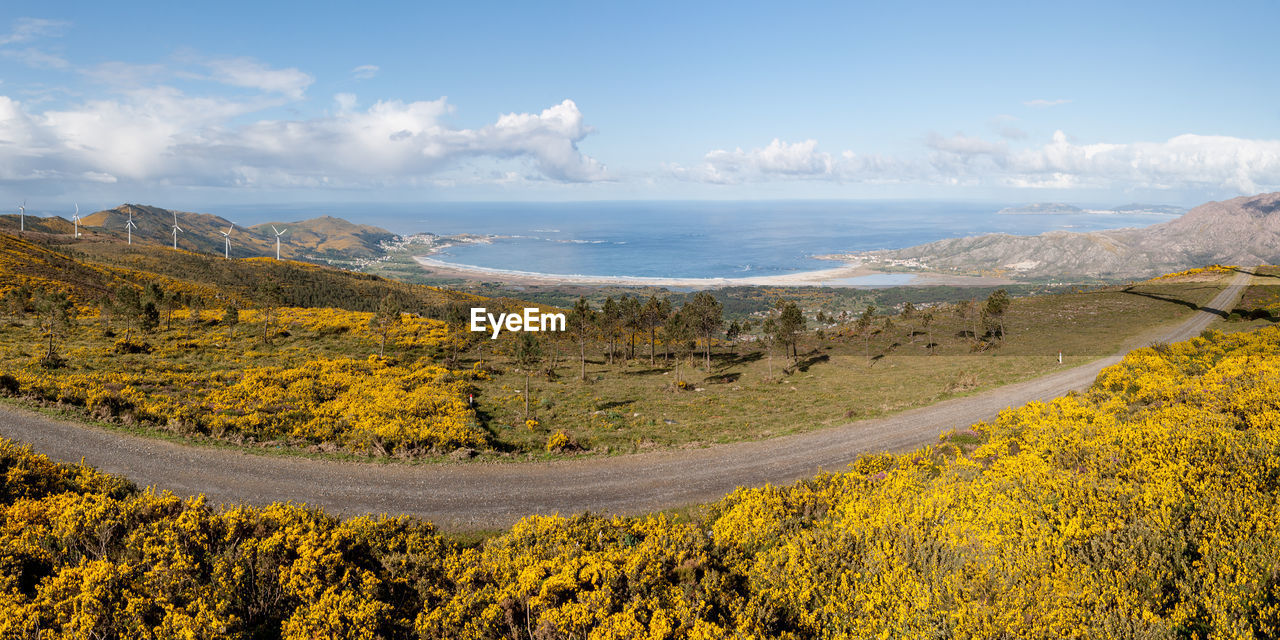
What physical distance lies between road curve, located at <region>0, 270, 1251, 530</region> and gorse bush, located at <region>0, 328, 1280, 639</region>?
143 inches

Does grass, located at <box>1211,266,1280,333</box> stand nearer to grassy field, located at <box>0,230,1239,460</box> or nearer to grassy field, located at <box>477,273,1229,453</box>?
grassy field, located at <box>0,230,1239,460</box>

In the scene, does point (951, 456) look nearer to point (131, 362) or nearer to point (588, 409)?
point (588, 409)

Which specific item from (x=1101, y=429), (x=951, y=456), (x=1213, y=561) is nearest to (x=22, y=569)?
(x=1213, y=561)

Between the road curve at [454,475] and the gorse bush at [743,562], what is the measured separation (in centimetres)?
364

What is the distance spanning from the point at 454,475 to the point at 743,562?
11.8 m

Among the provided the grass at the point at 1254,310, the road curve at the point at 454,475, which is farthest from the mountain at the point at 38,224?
the grass at the point at 1254,310

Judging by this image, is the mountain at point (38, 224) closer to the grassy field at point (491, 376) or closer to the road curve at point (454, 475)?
the grassy field at point (491, 376)

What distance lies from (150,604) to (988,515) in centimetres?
1513

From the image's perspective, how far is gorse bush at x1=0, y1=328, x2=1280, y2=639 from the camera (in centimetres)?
783

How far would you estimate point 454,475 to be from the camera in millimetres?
18547

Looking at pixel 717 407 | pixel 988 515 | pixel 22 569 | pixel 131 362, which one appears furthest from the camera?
pixel 717 407

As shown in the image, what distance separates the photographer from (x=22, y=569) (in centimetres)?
876

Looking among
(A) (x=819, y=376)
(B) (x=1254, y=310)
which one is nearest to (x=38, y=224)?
(A) (x=819, y=376)

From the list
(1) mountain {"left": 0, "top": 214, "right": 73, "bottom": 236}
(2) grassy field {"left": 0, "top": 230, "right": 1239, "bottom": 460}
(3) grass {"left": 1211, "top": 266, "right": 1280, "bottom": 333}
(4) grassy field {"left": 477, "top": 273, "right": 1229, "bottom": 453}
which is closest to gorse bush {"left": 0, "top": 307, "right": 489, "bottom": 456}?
(2) grassy field {"left": 0, "top": 230, "right": 1239, "bottom": 460}
